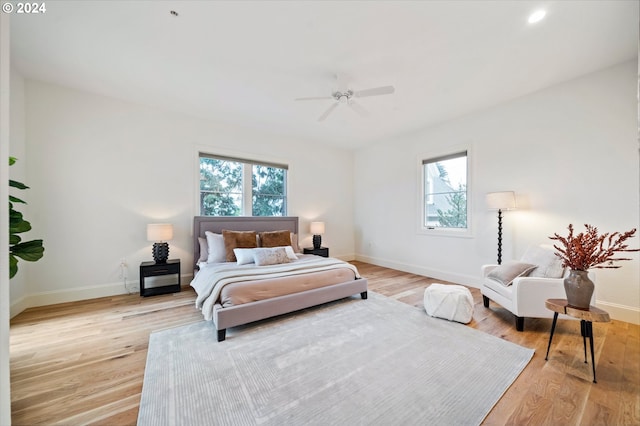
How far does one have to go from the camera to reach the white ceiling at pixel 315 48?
2094mm

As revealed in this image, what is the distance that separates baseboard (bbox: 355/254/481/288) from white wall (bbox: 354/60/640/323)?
0.02 meters

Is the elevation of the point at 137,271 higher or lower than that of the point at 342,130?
lower

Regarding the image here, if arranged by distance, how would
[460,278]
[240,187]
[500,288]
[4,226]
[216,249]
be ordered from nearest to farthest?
[4,226] < [500,288] < [216,249] < [460,278] < [240,187]

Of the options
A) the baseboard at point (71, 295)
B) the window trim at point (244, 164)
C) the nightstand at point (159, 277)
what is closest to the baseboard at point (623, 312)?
the window trim at point (244, 164)

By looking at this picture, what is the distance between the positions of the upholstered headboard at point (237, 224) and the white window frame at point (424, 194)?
Result: 261 centimetres

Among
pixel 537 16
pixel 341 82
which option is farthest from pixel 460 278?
pixel 341 82

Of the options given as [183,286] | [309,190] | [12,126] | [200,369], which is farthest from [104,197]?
[309,190]

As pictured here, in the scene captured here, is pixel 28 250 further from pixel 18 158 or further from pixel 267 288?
pixel 18 158

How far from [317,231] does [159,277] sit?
2958 mm

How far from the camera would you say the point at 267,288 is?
2.75 meters

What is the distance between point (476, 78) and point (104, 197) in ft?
17.9

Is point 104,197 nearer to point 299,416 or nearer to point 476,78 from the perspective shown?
point 299,416

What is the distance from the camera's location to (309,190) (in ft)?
18.7

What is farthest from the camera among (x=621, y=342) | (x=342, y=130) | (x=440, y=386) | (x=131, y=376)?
(x=342, y=130)
